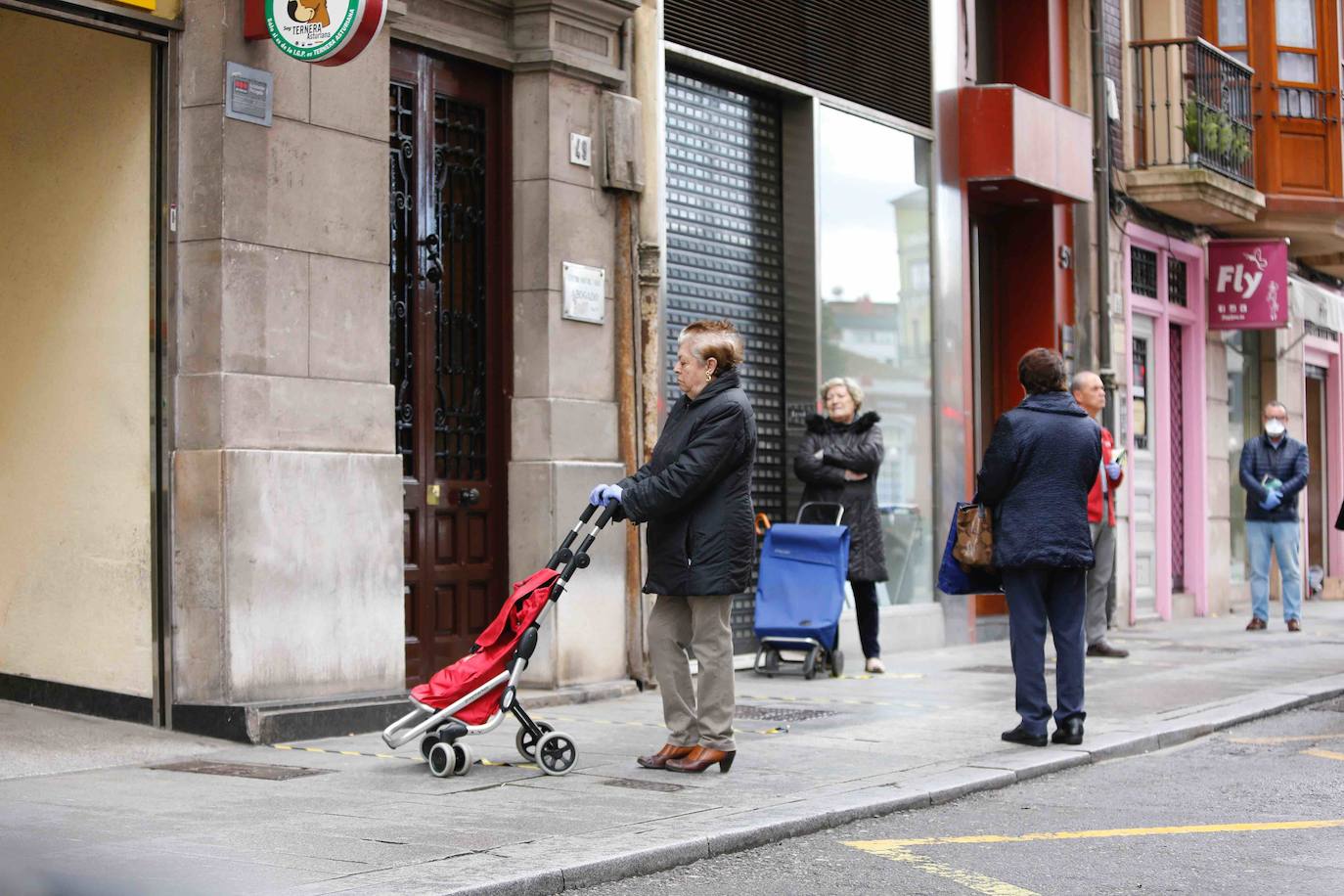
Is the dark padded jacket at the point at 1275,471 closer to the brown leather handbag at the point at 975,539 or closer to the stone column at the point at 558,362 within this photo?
the stone column at the point at 558,362

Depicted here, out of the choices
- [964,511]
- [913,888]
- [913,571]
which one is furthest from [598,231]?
[913,888]

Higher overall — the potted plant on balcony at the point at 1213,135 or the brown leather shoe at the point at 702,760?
the potted plant on balcony at the point at 1213,135

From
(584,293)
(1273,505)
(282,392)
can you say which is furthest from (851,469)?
(1273,505)

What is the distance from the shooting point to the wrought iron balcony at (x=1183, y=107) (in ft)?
61.5

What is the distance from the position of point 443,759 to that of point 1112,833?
2.65 m

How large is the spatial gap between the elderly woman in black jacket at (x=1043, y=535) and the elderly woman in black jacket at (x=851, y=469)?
3.02 metres

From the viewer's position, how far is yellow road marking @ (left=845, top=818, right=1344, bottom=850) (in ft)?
21.1

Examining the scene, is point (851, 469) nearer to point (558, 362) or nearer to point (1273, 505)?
point (558, 362)

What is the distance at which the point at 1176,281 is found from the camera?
2009 cm

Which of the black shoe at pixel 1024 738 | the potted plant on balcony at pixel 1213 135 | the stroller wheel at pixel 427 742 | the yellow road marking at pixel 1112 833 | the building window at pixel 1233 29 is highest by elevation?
the building window at pixel 1233 29

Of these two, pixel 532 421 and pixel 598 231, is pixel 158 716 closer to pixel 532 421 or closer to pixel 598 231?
pixel 532 421

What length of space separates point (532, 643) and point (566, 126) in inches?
171

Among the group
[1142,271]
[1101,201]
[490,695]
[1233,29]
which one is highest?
[1233,29]

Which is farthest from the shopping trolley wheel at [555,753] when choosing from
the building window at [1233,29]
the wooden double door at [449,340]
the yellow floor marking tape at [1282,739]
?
the building window at [1233,29]
